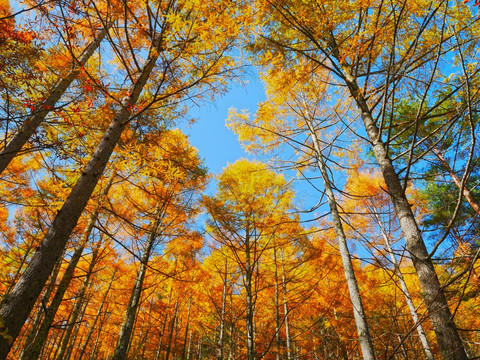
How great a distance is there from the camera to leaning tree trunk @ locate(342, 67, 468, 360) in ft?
5.64

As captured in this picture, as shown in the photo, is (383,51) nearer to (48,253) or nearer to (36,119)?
(48,253)

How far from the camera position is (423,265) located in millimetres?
2086

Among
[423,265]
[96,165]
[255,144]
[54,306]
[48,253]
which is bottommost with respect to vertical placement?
[423,265]

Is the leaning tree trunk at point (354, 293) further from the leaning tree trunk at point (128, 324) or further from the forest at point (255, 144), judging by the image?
the leaning tree trunk at point (128, 324)

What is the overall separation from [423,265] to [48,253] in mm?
3584

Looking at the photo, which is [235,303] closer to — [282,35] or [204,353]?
[204,353]

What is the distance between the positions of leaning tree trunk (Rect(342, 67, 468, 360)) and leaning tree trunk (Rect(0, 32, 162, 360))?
297 cm

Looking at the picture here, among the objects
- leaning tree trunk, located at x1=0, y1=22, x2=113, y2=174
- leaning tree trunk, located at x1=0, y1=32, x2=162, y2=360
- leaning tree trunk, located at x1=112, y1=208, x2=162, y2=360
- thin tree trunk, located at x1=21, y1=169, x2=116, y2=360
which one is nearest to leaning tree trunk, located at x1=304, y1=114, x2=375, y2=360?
leaning tree trunk, located at x1=0, y1=32, x2=162, y2=360

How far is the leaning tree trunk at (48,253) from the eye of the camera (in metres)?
2.10

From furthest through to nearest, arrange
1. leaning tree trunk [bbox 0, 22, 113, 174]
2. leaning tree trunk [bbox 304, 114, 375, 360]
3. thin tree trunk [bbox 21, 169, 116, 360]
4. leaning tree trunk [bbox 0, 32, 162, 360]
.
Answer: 1. leaning tree trunk [bbox 0, 22, 113, 174]
2. thin tree trunk [bbox 21, 169, 116, 360]
3. leaning tree trunk [bbox 304, 114, 375, 360]
4. leaning tree trunk [bbox 0, 32, 162, 360]

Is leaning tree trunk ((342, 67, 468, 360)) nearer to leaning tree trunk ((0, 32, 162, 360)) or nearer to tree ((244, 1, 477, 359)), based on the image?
tree ((244, 1, 477, 359))

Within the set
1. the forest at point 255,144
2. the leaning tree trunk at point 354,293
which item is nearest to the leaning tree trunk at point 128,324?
the forest at point 255,144

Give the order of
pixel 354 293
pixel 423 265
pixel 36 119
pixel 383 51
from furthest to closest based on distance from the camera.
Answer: pixel 36 119, pixel 383 51, pixel 354 293, pixel 423 265

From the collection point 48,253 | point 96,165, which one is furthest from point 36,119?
point 48,253
